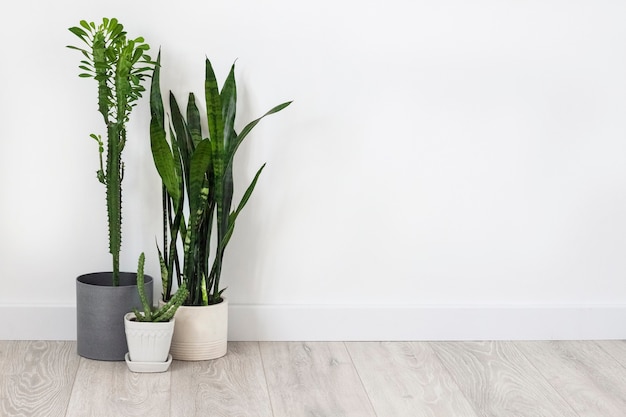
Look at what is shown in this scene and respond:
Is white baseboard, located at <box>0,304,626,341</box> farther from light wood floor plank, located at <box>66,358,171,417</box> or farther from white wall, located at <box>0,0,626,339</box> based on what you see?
light wood floor plank, located at <box>66,358,171,417</box>

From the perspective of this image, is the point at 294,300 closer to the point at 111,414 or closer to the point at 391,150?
the point at 391,150

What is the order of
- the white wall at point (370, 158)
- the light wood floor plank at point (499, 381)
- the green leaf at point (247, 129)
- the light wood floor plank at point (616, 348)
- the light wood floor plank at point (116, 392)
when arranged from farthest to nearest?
the light wood floor plank at point (616, 348) < the white wall at point (370, 158) < the green leaf at point (247, 129) < the light wood floor plank at point (499, 381) < the light wood floor plank at point (116, 392)

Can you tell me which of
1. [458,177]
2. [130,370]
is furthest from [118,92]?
[458,177]

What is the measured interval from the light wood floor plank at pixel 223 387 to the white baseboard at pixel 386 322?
0.15m

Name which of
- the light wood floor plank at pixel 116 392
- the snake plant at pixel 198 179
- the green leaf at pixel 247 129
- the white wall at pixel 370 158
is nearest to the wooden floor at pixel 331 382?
the light wood floor plank at pixel 116 392

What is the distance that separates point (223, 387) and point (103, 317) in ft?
1.39

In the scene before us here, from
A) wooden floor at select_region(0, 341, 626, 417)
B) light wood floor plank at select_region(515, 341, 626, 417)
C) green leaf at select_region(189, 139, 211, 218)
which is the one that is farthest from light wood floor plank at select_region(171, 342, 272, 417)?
light wood floor plank at select_region(515, 341, 626, 417)

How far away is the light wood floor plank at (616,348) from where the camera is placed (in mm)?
2754

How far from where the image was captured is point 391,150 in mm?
2785

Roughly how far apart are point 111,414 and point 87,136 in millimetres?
912

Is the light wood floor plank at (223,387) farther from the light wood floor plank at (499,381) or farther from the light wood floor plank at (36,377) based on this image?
the light wood floor plank at (499,381)

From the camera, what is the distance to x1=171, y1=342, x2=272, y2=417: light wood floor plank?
2193mm

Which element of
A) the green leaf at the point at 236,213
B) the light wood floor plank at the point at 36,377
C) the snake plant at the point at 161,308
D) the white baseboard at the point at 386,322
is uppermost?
the green leaf at the point at 236,213

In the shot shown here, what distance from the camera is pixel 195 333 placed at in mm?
2545
